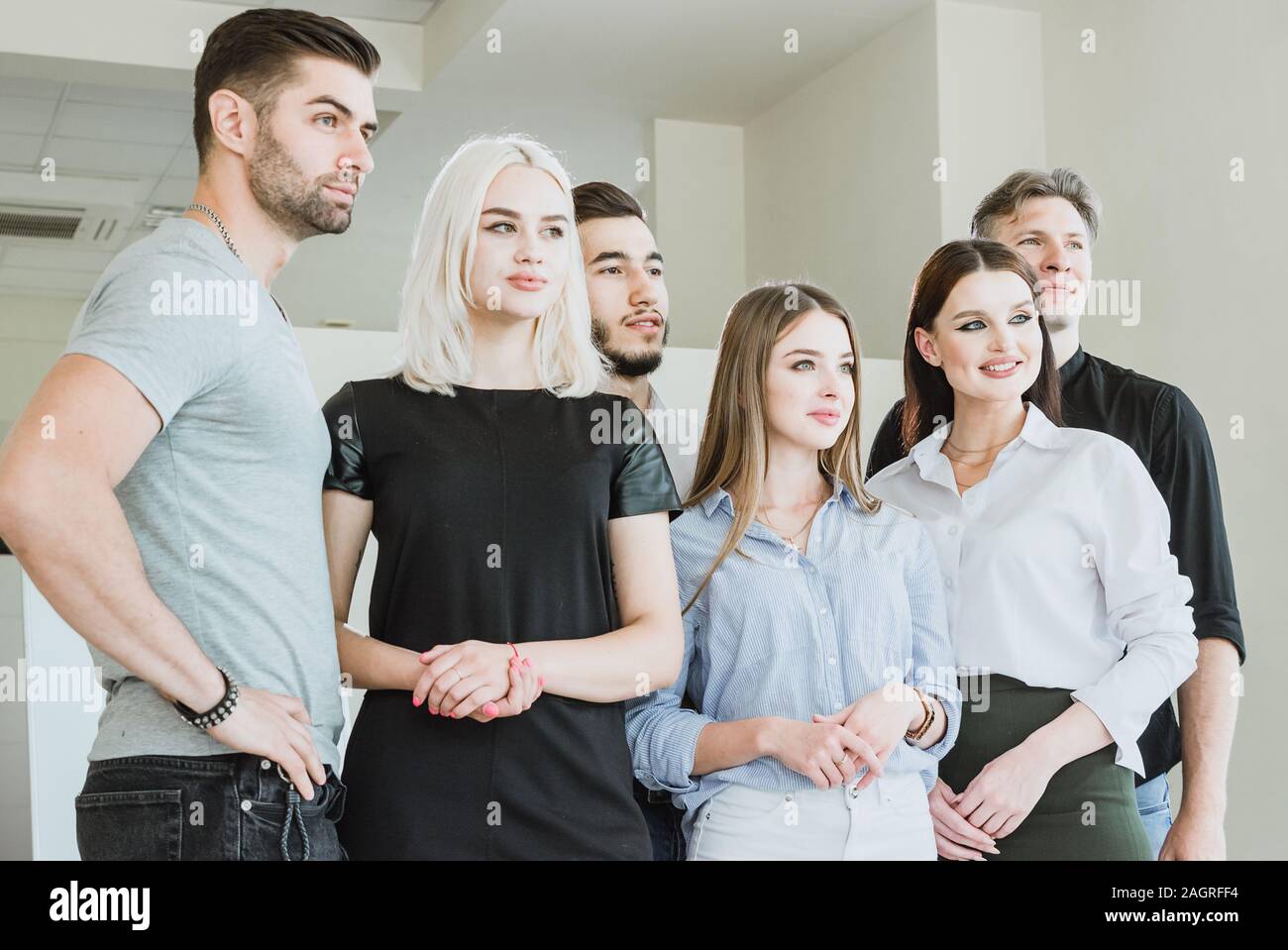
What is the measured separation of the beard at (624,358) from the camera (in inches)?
95.3

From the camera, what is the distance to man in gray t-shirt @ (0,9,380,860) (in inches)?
53.4

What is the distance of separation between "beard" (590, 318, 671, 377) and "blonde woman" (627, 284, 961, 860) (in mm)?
385

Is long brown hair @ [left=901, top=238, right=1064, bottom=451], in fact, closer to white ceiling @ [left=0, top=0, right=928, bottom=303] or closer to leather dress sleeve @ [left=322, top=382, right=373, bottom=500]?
leather dress sleeve @ [left=322, top=382, right=373, bottom=500]

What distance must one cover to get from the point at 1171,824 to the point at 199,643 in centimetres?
158

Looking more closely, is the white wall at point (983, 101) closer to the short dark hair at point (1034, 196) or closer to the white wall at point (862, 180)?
the white wall at point (862, 180)

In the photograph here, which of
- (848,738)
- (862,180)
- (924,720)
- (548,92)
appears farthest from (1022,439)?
(548,92)

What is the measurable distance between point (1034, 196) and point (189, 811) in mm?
1978

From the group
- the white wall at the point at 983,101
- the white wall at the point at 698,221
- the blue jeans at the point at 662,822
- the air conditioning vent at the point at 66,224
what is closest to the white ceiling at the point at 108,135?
the air conditioning vent at the point at 66,224

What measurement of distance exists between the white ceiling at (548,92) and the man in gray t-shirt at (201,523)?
10.9 feet

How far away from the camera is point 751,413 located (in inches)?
78.1

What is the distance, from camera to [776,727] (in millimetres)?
1744
